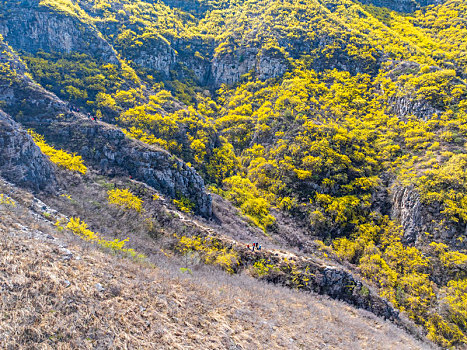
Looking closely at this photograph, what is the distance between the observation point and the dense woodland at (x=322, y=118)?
81.4 feet

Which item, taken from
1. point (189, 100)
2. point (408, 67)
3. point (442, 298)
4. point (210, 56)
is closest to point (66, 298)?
point (442, 298)

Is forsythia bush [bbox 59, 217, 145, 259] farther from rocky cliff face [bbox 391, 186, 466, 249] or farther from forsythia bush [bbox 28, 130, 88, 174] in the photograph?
rocky cliff face [bbox 391, 186, 466, 249]

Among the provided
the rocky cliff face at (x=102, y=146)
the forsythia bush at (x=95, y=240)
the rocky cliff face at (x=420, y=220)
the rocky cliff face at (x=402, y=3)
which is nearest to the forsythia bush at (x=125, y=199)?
the rocky cliff face at (x=102, y=146)

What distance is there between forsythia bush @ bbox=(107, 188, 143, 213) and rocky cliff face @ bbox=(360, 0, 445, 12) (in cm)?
10816

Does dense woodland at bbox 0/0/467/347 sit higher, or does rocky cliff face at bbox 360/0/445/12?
rocky cliff face at bbox 360/0/445/12

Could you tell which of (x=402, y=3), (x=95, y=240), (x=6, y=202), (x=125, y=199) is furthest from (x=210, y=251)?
(x=402, y=3)

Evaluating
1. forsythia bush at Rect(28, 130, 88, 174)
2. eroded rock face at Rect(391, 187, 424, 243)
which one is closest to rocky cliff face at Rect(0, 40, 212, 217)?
forsythia bush at Rect(28, 130, 88, 174)

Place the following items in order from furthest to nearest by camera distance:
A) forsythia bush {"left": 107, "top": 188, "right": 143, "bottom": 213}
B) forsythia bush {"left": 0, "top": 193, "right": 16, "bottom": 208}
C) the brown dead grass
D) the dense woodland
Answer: the dense woodland
forsythia bush {"left": 107, "top": 188, "right": 143, "bottom": 213}
forsythia bush {"left": 0, "top": 193, "right": 16, "bottom": 208}
the brown dead grass

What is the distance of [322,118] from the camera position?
138 feet

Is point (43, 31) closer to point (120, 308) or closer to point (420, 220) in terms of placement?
point (120, 308)

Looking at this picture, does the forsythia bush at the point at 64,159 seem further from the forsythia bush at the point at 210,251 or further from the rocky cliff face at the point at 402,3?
the rocky cliff face at the point at 402,3

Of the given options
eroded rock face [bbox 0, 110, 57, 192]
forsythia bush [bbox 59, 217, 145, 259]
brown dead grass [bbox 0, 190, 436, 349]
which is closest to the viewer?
brown dead grass [bbox 0, 190, 436, 349]

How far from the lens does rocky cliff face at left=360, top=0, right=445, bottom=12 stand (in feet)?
265

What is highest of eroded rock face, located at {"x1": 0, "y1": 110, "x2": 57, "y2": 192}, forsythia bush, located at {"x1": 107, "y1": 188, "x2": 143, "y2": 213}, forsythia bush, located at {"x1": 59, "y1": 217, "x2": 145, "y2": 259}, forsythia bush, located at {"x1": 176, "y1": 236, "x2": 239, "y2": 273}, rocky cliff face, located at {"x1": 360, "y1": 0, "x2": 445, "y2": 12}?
rocky cliff face, located at {"x1": 360, "y1": 0, "x2": 445, "y2": 12}
